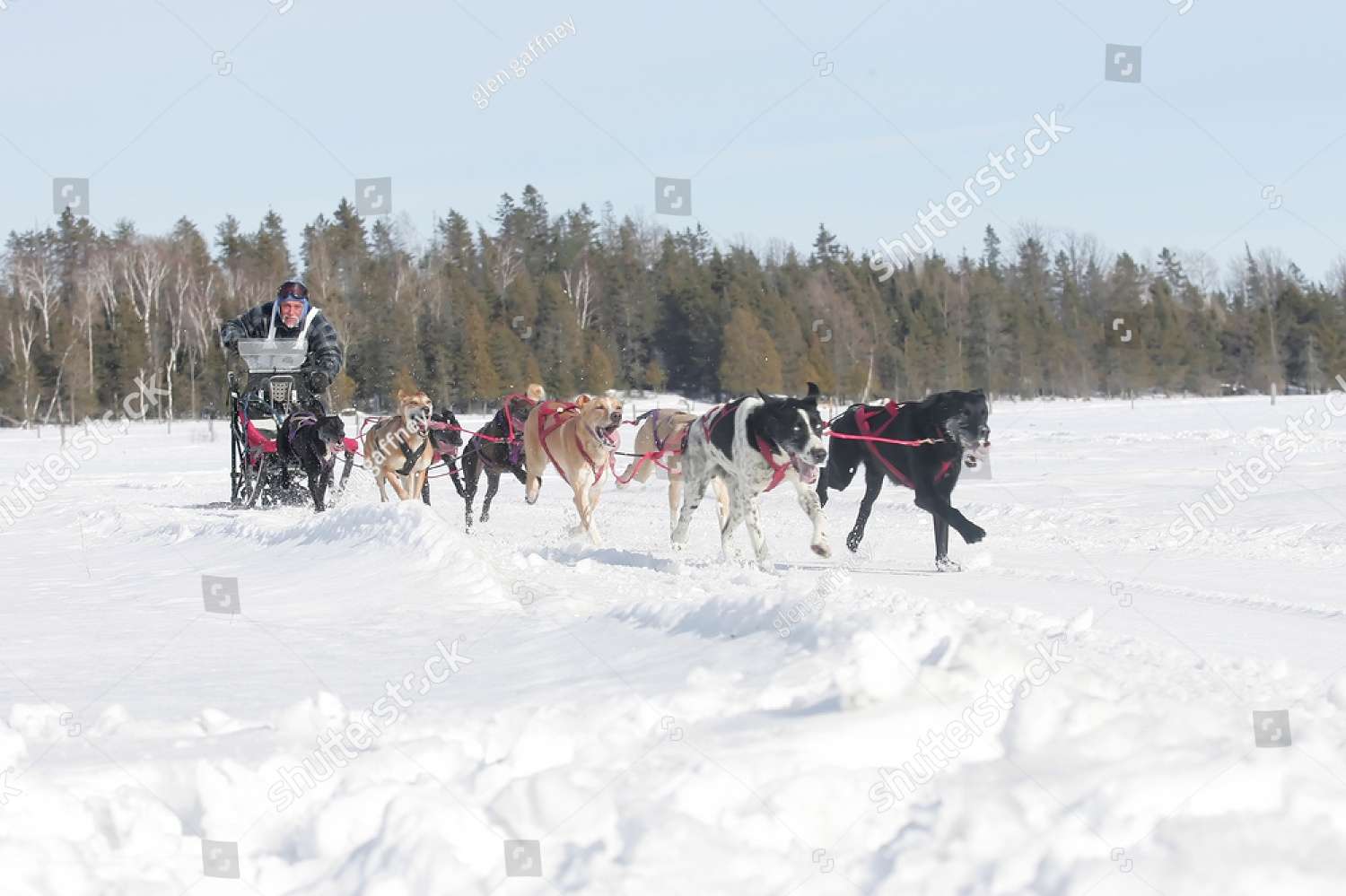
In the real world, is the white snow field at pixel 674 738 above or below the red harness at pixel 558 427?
A: below

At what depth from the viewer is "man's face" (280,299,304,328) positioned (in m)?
11.9

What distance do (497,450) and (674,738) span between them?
9018mm

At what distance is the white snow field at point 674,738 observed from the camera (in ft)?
10.3

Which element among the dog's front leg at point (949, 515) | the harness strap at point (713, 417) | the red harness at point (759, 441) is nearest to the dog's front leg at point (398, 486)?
the red harness at point (759, 441)

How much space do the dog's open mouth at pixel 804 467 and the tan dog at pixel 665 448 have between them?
5.66 feet

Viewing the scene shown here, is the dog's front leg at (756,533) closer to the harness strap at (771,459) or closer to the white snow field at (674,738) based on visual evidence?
the harness strap at (771,459)

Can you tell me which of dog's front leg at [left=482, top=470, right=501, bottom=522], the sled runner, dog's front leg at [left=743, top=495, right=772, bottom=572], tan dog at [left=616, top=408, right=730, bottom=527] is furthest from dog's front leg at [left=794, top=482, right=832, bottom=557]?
the sled runner

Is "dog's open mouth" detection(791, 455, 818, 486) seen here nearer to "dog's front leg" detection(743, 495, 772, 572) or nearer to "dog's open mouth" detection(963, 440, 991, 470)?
"dog's front leg" detection(743, 495, 772, 572)

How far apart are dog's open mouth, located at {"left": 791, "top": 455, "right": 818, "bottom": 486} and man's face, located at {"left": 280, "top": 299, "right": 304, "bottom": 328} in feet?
19.5

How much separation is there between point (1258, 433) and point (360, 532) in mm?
21378

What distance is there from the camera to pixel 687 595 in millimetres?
6551

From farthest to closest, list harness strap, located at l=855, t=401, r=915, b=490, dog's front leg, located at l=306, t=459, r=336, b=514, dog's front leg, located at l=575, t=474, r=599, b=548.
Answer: dog's front leg, located at l=306, t=459, r=336, b=514, dog's front leg, located at l=575, t=474, r=599, b=548, harness strap, located at l=855, t=401, r=915, b=490

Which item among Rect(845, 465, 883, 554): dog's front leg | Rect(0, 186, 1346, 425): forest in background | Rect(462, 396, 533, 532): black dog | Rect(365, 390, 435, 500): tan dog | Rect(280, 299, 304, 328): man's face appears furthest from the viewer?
Rect(0, 186, 1346, 425): forest in background

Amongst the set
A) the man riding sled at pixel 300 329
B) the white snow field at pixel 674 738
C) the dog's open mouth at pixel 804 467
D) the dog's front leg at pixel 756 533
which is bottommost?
the white snow field at pixel 674 738
